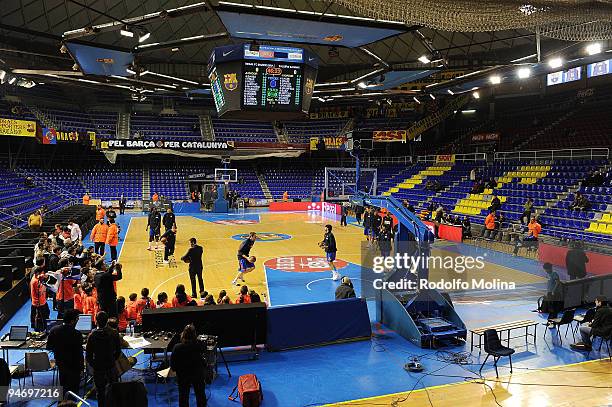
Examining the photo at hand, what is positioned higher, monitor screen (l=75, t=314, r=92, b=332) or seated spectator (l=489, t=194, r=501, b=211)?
seated spectator (l=489, t=194, r=501, b=211)

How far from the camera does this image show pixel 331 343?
32.8 ft

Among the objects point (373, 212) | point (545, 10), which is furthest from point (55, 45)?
point (545, 10)

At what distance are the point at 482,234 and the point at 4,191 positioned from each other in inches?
987

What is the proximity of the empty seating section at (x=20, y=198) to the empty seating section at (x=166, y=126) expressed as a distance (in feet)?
36.7

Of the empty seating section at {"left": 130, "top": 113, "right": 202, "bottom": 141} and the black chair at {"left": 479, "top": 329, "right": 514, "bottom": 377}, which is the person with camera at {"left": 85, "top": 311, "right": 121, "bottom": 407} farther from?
the empty seating section at {"left": 130, "top": 113, "right": 202, "bottom": 141}

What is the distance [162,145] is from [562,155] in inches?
1141

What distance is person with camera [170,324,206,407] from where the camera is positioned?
21.4ft

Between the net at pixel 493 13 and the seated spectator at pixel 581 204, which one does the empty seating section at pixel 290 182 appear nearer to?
the seated spectator at pixel 581 204

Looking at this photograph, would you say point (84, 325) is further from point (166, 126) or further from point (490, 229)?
point (166, 126)

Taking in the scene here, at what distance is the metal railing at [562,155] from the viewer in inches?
1014

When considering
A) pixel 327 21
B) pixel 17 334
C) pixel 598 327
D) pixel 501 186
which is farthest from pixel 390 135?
pixel 17 334

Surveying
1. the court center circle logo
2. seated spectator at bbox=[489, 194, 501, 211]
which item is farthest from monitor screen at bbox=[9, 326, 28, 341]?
seated spectator at bbox=[489, 194, 501, 211]

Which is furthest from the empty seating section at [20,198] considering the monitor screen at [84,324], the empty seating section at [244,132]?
the empty seating section at [244,132]

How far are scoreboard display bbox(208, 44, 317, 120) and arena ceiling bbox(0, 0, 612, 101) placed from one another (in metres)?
0.91
